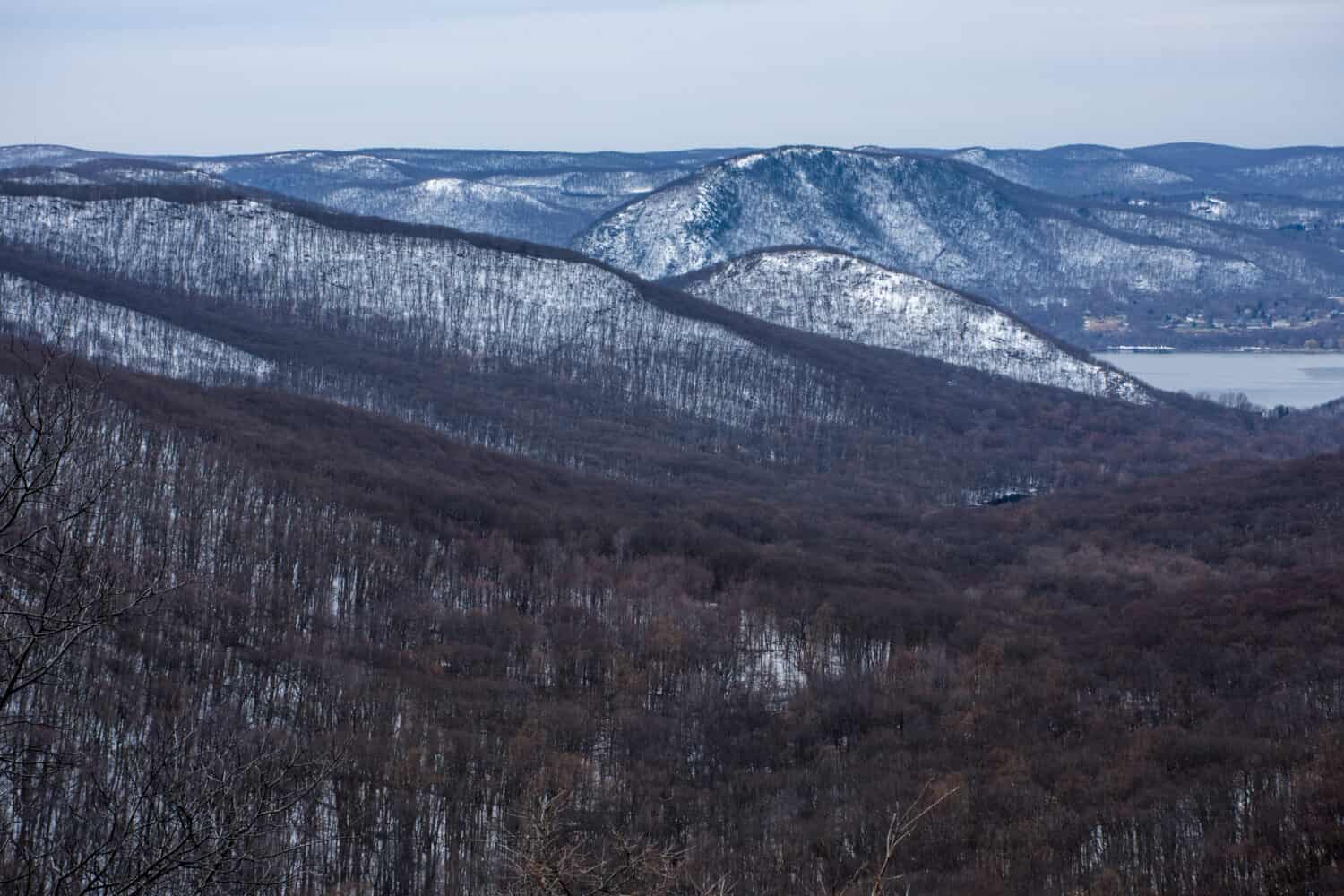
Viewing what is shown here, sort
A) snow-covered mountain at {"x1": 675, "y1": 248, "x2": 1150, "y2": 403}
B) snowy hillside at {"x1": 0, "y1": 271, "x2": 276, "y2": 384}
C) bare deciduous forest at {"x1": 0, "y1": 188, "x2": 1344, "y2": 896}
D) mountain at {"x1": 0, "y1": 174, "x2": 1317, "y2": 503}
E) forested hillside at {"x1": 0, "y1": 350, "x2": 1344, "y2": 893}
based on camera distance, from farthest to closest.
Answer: snow-covered mountain at {"x1": 675, "y1": 248, "x2": 1150, "y2": 403} → mountain at {"x1": 0, "y1": 174, "x2": 1317, "y2": 503} → snowy hillside at {"x1": 0, "y1": 271, "x2": 276, "y2": 384} → forested hillside at {"x1": 0, "y1": 350, "x2": 1344, "y2": 893} → bare deciduous forest at {"x1": 0, "y1": 188, "x2": 1344, "y2": 896}

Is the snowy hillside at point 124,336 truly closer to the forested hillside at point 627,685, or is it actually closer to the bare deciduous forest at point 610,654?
the bare deciduous forest at point 610,654

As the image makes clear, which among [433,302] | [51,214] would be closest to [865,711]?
[433,302]

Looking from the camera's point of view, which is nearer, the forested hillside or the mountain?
the forested hillside

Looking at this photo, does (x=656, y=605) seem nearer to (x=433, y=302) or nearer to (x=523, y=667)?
(x=523, y=667)

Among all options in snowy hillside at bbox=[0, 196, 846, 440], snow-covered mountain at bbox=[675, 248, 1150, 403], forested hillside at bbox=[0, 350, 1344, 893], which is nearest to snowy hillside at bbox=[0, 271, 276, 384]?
snowy hillside at bbox=[0, 196, 846, 440]

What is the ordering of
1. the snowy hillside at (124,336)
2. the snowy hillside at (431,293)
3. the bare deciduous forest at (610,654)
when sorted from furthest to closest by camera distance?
the snowy hillside at (431,293) → the snowy hillside at (124,336) → the bare deciduous forest at (610,654)

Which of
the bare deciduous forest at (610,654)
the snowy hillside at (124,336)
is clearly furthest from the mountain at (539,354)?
the bare deciduous forest at (610,654)

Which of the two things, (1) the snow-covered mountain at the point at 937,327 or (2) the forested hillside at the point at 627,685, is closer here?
(2) the forested hillside at the point at 627,685

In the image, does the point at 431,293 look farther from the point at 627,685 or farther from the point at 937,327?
the point at 627,685

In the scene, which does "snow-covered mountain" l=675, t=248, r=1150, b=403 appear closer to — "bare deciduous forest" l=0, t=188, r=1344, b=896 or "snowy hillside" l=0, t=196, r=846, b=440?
"snowy hillside" l=0, t=196, r=846, b=440
